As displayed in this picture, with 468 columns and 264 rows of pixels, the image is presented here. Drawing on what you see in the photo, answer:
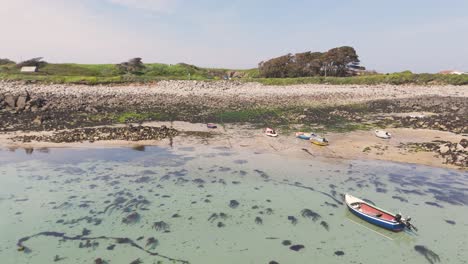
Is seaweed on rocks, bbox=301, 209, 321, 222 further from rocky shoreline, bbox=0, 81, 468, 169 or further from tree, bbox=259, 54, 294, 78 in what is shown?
tree, bbox=259, 54, 294, 78

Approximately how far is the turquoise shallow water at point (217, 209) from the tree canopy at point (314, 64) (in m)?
59.8

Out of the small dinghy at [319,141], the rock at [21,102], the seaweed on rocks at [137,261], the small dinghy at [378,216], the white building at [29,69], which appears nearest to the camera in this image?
the seaweed on rocks at [137,261]

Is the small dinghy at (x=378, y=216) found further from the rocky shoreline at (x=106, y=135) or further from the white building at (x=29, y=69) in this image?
the white building at (x=29, y=69)

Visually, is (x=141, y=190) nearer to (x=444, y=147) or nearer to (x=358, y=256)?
(x=358, y=256)

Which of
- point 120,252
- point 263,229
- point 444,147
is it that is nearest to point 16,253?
point 120,252

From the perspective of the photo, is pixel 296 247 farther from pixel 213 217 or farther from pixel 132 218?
pixel 132 218

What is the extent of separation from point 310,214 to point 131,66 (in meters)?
74.0

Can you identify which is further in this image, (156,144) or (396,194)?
(156,144)

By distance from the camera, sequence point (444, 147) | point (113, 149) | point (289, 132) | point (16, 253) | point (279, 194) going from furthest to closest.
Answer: point (289, 132) < point (113, 149) < point (444, 147) < point (279, 194) < point (16, 253)

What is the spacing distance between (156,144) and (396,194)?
66.5 ft

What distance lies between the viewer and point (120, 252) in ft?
50.2

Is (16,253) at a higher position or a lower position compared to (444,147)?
lower

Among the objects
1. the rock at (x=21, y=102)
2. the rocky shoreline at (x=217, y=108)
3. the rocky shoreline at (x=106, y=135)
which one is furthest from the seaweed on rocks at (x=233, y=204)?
the rock at (x=21, y=102)

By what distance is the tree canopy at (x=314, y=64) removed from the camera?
281ft
